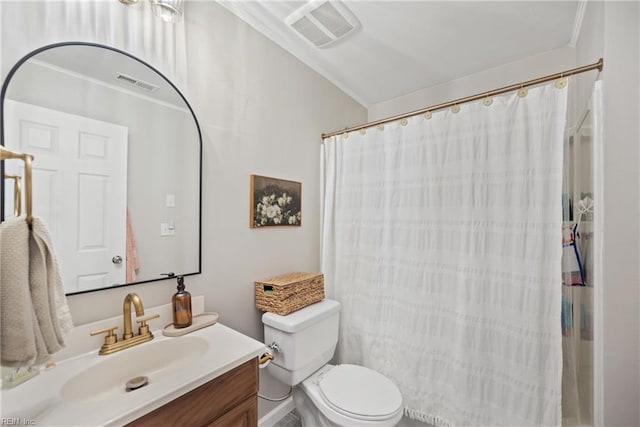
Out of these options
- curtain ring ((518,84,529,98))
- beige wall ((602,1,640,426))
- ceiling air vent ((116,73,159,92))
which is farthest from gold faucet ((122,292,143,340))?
curtain ring ((518,84,529,98))

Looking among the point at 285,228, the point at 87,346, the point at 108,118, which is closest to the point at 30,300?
the point at 87,346

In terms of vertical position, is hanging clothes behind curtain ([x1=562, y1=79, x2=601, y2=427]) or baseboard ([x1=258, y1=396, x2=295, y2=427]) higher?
hanging clothes behind curtain ([x1=562, y1=79, x2=601, y2=427])

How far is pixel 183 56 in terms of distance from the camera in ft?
4.13

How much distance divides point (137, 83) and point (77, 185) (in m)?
0.50

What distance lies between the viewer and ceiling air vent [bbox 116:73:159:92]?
108cm

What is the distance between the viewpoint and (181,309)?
1.14 m

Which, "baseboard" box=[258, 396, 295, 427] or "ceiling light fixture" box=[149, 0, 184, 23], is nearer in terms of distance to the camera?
"ceiling light fixture" box=[149, 0, 184, 23]

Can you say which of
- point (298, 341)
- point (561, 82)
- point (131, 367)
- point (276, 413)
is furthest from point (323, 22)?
point (276, 413)

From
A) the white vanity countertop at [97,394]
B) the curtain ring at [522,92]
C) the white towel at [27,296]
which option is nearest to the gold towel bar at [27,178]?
the white towel at [27,296]

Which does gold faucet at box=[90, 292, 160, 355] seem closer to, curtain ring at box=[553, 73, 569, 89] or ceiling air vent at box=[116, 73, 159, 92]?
ceiling air vent at box=[116, 73, 159, 92]

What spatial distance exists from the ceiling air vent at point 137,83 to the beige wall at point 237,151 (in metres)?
0.17

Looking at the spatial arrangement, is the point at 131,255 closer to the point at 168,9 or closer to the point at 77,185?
the point at 77,185

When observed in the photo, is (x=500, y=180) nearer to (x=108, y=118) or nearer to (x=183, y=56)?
(x=183, y=56)

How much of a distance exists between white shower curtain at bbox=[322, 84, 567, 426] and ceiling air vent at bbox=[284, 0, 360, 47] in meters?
0.61
